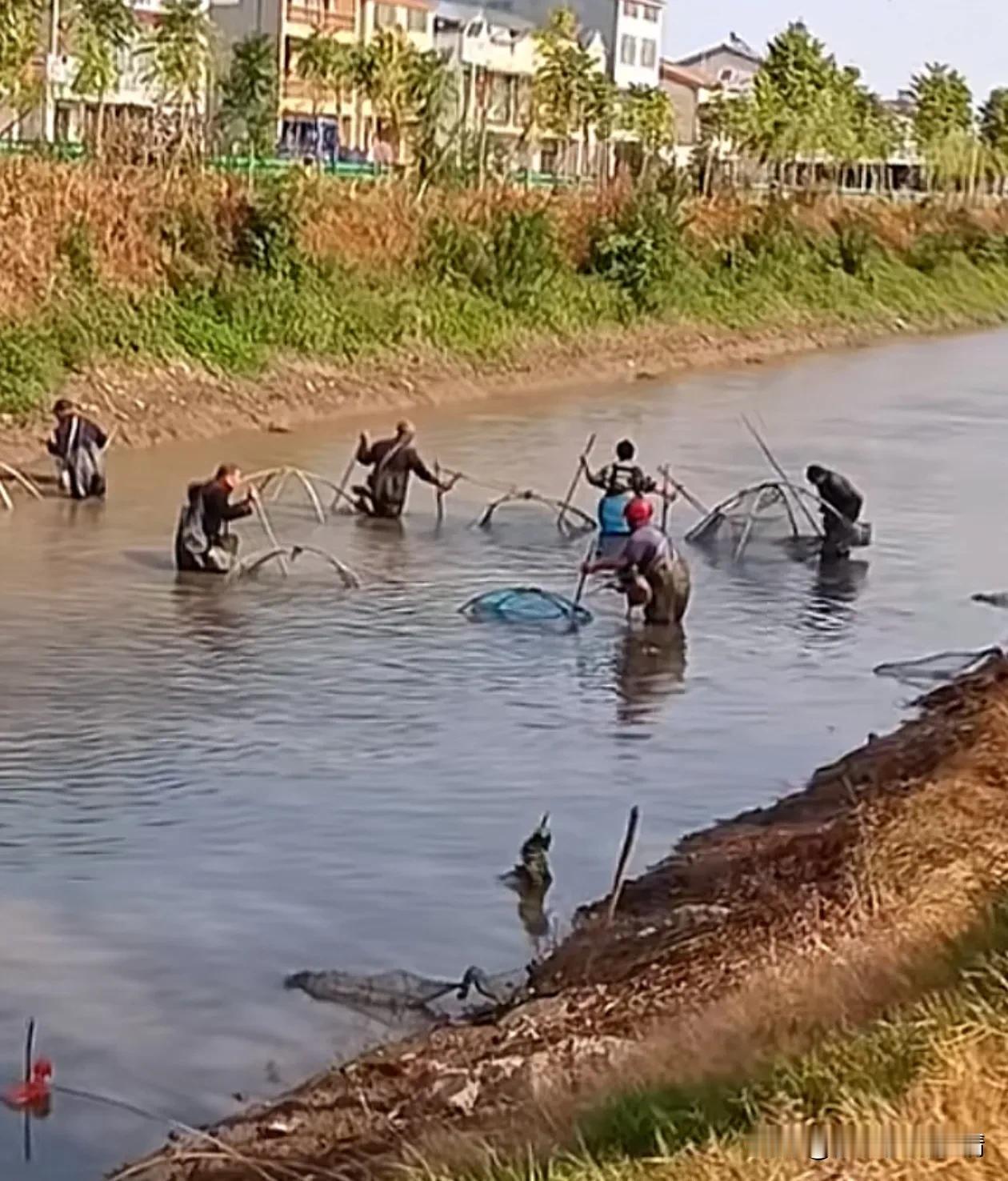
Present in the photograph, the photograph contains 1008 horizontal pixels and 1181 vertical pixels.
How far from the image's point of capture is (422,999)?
1009 cm

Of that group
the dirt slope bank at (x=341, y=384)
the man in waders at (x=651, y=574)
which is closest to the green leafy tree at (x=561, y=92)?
the dirt slope bank at (x=341, y=384)

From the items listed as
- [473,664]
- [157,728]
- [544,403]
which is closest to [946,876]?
[157,728]

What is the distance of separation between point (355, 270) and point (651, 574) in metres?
20.2

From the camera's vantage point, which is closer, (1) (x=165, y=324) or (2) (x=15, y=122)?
(1) (x=165, y=324)

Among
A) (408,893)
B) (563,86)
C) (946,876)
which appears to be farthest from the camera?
(563,86)

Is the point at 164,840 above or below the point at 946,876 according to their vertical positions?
below

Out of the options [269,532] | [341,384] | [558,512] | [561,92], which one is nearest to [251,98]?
[341,384]

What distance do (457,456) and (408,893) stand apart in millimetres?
Result: 18271

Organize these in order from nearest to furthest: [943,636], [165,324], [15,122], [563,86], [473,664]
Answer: [473,664] → [943,636] → [165,324] → [15,122] → [563,86]

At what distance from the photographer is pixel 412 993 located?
10156 millimetres

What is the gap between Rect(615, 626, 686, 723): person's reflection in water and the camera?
16391 mm

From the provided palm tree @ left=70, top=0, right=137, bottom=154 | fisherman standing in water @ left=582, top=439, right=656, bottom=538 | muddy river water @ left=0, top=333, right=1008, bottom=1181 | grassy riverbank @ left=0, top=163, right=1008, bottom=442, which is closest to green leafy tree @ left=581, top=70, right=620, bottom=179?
grassy riverbank @ left=0, top=163, right=1008, bottom=442

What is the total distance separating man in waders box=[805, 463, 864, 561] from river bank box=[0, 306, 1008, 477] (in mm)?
8875

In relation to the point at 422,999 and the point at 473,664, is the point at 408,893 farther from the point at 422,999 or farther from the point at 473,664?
the point at 473,664
